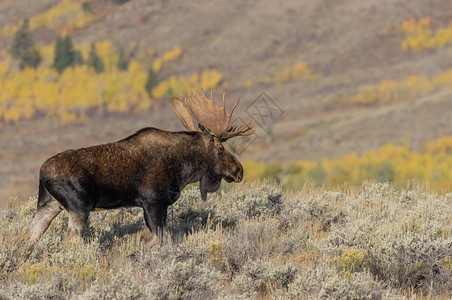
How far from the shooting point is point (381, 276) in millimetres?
6230

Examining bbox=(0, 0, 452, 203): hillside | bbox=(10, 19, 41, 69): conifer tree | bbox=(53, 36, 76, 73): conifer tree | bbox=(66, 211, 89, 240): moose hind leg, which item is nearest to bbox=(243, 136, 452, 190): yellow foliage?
bbox=(0, 0, 452, 203): hillside

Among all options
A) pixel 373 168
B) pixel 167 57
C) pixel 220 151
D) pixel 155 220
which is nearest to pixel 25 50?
pixel 167 57

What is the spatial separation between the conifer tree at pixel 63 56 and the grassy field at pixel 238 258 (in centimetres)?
10011

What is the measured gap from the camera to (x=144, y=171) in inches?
267

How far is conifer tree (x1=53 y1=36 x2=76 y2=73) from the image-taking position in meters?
104

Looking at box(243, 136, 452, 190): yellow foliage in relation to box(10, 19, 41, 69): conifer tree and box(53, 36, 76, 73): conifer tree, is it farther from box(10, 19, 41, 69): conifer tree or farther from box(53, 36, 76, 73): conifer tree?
box(10, 19, 41, 69): conifer tree

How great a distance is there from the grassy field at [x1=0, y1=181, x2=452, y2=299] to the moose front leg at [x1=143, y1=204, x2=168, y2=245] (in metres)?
0.14

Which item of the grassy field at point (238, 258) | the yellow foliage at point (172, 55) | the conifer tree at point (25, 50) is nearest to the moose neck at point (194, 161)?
the grassy field at point (238, 258)

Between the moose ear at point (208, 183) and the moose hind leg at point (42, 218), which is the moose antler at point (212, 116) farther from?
the moose hind leg at point (42, 218)

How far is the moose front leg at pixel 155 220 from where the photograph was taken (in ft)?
22.0

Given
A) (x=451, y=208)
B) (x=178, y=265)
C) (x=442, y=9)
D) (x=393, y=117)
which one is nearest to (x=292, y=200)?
(x=451, y=208)

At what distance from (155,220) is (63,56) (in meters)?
104

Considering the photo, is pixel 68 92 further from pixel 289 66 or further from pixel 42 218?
pixel 42 218

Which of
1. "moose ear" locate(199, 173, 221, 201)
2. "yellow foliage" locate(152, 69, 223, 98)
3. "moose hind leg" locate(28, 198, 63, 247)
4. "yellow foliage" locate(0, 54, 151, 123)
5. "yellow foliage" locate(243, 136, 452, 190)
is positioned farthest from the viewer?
"yellow foliage" locate(152, 69, 223, 98)
